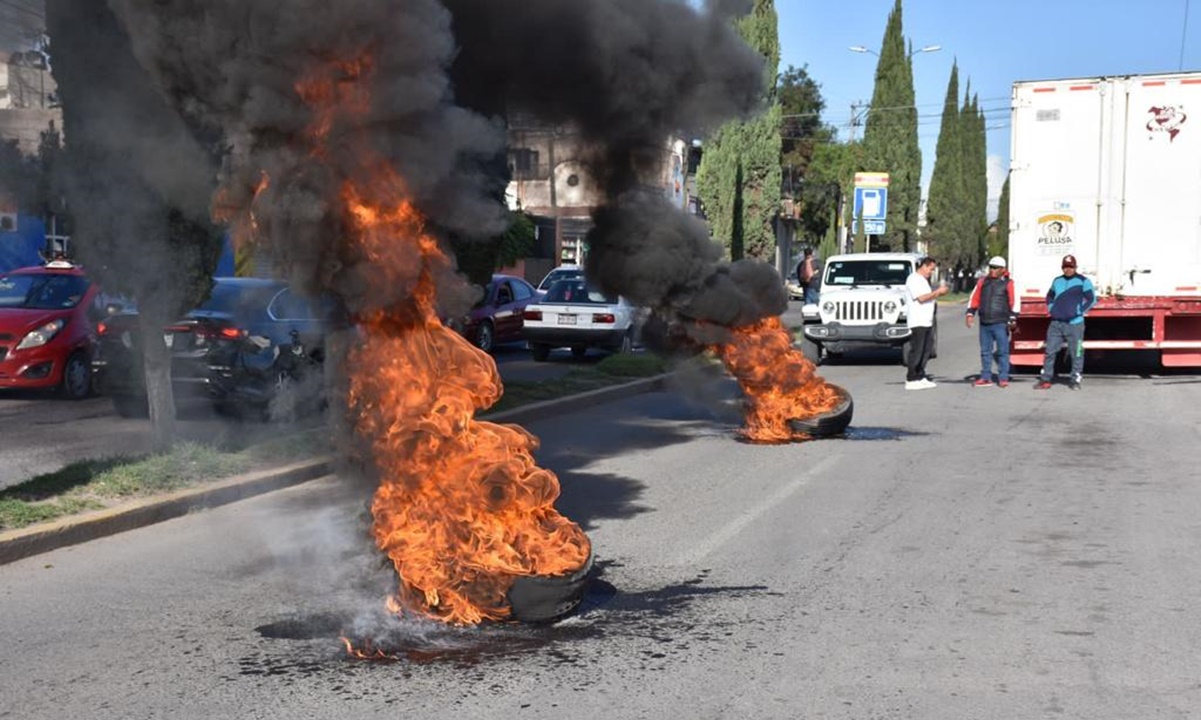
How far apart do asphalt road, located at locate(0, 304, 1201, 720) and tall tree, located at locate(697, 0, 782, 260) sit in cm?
1865

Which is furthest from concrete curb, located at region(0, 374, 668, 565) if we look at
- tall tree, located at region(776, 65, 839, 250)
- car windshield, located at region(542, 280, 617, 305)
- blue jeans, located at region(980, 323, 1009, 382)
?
tall tree, located at region(776, 65, 839, 250)

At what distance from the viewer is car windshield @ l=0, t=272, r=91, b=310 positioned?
14328 millimetres

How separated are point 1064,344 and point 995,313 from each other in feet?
3.64

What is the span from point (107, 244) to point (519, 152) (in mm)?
3265

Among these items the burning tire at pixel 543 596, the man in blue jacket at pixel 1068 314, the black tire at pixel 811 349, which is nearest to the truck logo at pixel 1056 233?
the man in blue jacket at pixel 1068 314

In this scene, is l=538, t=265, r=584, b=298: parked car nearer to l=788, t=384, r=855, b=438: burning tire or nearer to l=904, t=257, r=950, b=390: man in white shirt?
l=904, t=257, r=950, b=390: man in white shirt

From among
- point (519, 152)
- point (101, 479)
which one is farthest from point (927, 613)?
point (101, 479)

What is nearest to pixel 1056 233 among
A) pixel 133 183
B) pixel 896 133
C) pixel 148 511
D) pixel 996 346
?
pixel 996 346

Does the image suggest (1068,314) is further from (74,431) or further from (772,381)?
(74,431)

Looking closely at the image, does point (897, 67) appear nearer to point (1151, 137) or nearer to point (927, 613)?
point (1151, 137)

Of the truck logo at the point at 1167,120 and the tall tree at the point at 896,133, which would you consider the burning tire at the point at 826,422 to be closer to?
the truck logo at the point at 1167,120

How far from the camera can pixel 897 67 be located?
2205 inches

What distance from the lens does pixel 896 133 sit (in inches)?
2251

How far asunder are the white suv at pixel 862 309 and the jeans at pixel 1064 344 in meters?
2.62
